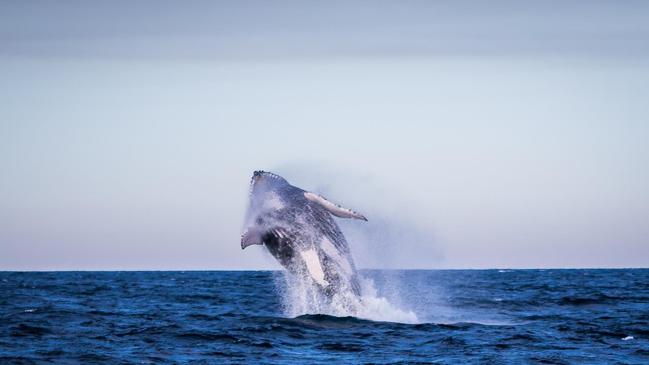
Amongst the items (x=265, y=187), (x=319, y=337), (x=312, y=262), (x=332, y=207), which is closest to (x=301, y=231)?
(x=312, y=262)

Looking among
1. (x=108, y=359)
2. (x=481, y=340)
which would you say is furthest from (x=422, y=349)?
(x=108, y=359)

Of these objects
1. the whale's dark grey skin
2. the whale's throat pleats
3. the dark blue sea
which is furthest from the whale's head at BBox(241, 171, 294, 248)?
the dark blue sea

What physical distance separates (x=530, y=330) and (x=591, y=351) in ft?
10.9

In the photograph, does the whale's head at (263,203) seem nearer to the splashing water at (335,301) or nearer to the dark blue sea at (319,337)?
the dark blue sea at (319,337)

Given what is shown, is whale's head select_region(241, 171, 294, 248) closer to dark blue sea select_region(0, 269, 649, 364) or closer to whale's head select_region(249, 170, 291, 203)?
whale's head select_region(249, 170, 291, 203)

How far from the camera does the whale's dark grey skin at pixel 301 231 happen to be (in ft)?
57.4

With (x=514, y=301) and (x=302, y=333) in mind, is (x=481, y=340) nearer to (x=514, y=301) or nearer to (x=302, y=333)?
(x=302, y=333)

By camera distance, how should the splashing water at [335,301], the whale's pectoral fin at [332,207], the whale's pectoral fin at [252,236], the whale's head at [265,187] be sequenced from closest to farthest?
1. the whale's pectoral fin at [252,236]
2. the whale's pectoral fin at [332,207]
3. the whale's head at [265,187]
4. the splashing water at [335,301]

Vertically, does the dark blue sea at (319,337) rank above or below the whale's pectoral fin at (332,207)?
below

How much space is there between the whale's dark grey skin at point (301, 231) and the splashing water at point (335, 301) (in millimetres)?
313

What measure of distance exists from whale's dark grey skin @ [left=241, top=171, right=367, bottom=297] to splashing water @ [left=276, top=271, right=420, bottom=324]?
313mm

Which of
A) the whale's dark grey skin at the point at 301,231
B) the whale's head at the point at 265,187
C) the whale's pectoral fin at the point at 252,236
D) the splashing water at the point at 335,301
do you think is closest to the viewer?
the whale's pectoral fin at the point at 252,236

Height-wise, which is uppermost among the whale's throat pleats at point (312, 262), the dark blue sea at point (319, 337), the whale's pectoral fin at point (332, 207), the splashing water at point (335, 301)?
the whale's pectoral fin at point (332, 207)

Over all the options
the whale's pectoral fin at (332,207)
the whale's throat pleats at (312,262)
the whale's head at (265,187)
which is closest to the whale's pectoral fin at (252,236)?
the whale's head at (265,187)
